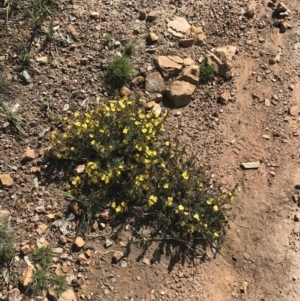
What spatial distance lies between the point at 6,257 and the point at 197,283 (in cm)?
219

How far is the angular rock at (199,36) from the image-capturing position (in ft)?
21.4

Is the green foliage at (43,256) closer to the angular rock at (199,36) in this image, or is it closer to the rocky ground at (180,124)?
the rocky ground at (180,124)

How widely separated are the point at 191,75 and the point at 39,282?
315 cm

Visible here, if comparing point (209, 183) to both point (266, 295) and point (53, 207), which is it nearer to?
point (266, 295)

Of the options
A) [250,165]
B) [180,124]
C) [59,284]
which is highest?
[180,124]

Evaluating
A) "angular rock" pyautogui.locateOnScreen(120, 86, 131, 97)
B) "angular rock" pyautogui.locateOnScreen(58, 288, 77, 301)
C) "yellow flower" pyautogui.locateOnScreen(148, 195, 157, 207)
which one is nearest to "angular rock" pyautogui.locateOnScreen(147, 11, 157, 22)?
"angular rock" pyautogui.locateOnScreen(120, 86, 131, 97)

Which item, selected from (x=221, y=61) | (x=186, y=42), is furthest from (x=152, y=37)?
(x=221, y=61)

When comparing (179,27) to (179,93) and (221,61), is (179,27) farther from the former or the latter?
(179,93)

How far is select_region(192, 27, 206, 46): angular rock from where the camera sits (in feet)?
21.4

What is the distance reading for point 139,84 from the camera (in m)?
6.27

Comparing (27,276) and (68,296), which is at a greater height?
(27,276)

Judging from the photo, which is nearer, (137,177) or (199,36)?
(137,177)

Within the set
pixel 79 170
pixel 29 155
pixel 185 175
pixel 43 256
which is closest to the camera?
pixel 43 256

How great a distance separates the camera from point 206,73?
6.30 m
